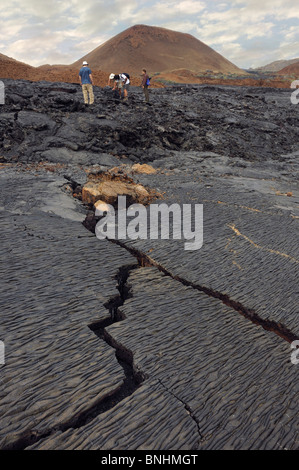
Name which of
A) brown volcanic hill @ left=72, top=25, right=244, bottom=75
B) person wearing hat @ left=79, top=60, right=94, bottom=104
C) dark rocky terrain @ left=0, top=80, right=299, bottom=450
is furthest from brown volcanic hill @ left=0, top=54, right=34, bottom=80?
brown volcanic hill @ left=72, top=25, right=244, bottom=75

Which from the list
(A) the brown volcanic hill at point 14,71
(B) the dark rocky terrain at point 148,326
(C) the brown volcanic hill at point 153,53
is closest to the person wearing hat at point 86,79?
(B) the dark rocky terrain at point 148,326

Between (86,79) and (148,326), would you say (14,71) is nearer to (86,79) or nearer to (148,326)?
(86,79)

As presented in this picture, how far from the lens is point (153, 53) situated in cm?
5262

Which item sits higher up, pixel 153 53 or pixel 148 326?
pixel 153 53

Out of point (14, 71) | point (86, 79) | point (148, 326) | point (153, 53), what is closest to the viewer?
point (148, 326)

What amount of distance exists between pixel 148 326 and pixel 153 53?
5935cm

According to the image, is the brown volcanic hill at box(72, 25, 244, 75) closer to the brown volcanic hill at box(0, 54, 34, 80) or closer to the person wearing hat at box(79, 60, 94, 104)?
the brown volcanic hill at box(0, 54, 34, 80)

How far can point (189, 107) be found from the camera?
9.95 meters

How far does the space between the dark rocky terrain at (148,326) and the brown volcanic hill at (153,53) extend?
47787 millimetres

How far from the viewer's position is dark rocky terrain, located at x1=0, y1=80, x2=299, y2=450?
50.9 inches

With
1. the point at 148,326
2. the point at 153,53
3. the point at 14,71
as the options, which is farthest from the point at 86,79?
the point at 153,53

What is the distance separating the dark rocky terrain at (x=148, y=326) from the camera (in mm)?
1294

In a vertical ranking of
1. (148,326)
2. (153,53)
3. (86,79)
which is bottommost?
(148,326)
